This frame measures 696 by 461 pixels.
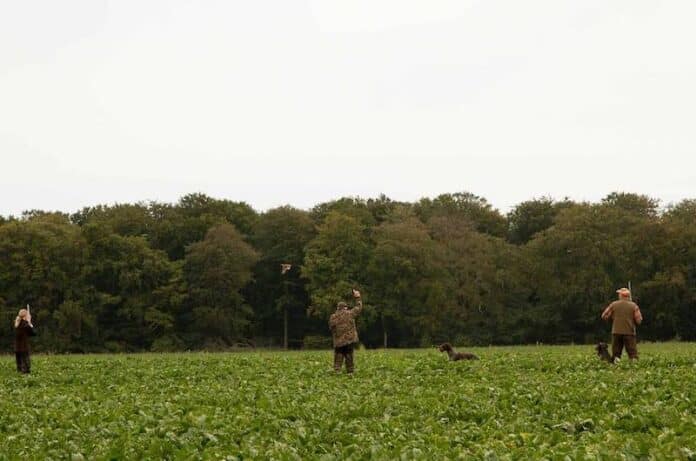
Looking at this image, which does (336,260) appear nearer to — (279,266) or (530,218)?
(279,266)

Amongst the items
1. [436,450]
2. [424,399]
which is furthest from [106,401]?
[436,450]

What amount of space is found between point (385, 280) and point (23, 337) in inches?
Result: 2149

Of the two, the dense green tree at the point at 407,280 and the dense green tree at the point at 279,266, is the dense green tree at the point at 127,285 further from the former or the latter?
the dense green tree at the point at 407,280

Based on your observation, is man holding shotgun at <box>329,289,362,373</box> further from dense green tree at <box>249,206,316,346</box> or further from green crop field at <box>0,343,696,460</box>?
dense green tree at <box>249,206,316,346</box>

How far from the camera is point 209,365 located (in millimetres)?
28312

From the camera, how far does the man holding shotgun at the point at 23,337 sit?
25734mm

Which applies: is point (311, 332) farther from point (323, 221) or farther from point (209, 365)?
point (209, 365)

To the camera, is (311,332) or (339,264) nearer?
(339,264)

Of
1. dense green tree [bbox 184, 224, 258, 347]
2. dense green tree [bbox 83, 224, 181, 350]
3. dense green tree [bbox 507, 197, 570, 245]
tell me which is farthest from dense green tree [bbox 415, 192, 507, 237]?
dense green tree [bbox 83, 224, 181, 350]

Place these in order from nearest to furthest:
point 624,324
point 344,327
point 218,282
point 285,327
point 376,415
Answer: point 376,415 → point 624,324 → point 344,327 → point 218,282 → point 285,327

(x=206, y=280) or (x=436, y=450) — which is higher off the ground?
(x=206, y=280)

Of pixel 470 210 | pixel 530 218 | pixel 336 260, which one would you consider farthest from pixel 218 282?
pixel 530 218

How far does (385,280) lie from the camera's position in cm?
7856

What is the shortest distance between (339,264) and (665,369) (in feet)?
196
